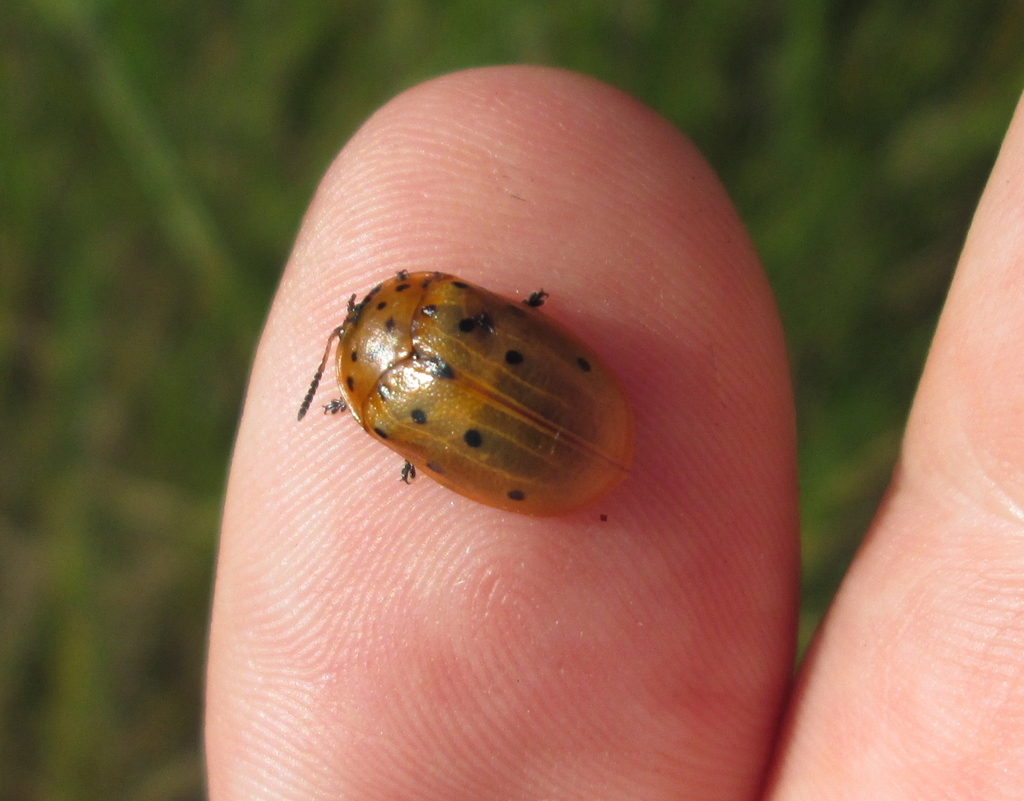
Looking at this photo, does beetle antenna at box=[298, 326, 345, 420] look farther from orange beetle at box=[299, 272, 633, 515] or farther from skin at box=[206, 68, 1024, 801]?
orange beetle at box=[299, 272, 633, 515]

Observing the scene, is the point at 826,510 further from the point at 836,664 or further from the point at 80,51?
the point at 80,51

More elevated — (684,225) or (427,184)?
(684,225)

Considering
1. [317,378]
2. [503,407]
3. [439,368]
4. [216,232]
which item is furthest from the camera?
[216,232]

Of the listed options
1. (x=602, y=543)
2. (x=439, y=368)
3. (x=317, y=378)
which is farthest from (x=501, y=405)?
(x=317, y=378)

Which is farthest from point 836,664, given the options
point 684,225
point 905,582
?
point 684,225

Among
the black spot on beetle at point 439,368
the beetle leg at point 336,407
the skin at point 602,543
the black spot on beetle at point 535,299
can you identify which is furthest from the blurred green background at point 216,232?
the black spot on beetle at point 439,368

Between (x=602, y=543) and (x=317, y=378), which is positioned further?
(x=317, y=378)

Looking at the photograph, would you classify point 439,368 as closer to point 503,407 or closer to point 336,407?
point 503,407

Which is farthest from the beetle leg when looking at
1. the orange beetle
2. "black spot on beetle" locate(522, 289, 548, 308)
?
"black spot on beetle" locate(522, 289, 548, 308)
